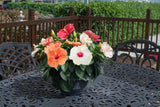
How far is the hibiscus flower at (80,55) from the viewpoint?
176 cm

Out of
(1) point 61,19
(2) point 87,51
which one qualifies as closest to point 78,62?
(2) point 87,51

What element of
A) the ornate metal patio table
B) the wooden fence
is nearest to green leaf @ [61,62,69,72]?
the ornate metal patio table

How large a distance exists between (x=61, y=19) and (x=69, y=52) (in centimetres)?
376

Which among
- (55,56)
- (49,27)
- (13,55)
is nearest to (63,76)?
(55,56)

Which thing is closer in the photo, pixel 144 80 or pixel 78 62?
pixel 78 62

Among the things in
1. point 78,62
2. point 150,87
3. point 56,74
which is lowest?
point 150,87

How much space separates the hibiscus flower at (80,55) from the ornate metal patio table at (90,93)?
316 millimetres

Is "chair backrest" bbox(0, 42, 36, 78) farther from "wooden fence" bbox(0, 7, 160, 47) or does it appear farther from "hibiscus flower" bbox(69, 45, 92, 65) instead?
"hibiscus flower" bbox(69, 45, 92, 65)

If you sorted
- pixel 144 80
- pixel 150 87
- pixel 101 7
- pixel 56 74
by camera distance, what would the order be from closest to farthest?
1. pixel 56 74
2. pixel 150 87
3. pixel 144 80
4. pixel 101 7

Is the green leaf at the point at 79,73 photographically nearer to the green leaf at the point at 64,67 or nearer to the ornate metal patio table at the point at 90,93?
the green leaf at the point at 64,67

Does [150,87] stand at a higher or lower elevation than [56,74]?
lower

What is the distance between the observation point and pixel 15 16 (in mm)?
6535

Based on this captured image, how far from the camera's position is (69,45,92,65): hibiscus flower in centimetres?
176

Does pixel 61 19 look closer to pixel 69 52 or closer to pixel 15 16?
pixel 15 16
